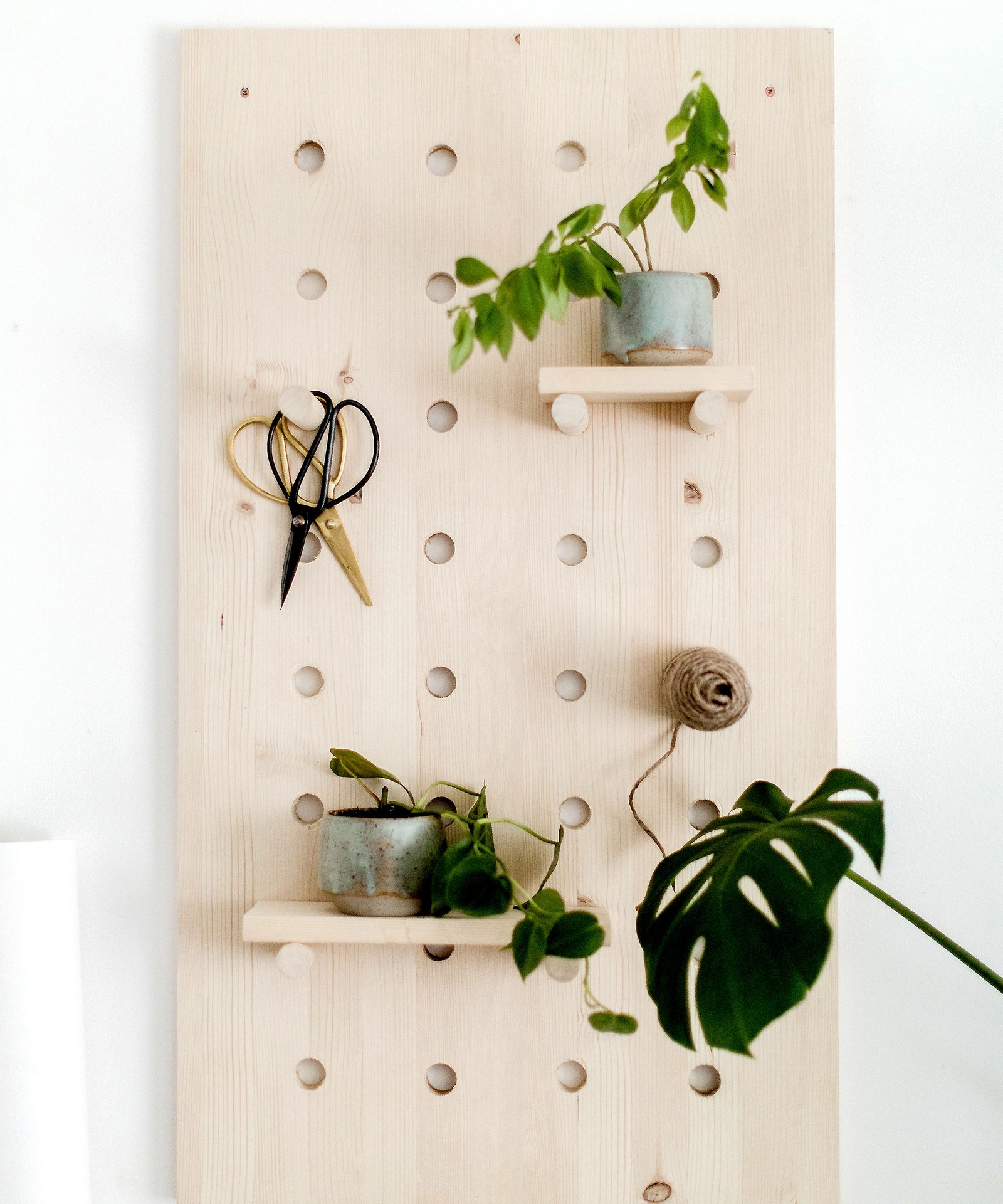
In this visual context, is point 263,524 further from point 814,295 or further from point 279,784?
point 814,295

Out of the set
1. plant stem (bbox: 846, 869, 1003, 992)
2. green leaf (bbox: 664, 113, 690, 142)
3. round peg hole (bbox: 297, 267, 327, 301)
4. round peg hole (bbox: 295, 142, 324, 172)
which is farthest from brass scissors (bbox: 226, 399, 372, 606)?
plant stem (bbox: 846, 869, 1003, 992)

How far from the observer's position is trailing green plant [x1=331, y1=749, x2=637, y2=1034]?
2.04ft

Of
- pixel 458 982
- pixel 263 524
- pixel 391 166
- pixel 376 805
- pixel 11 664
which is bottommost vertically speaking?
pixel 458 982

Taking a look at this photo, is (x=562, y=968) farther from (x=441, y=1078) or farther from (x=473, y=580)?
(x=473, y=580)

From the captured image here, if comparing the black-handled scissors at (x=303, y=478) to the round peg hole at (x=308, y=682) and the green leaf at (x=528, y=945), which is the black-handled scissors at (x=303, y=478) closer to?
the round peg hole at (x=308, y=682)

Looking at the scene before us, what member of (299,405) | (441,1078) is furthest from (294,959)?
(299,405)

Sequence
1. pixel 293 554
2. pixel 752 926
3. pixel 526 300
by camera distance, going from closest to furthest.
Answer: pixel 752 926, pixel 526 300, pixel 293 554

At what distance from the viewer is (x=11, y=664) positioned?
2.59ft

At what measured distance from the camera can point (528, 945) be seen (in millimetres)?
623

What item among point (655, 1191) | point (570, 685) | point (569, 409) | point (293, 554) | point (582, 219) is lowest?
point (655, 1191)

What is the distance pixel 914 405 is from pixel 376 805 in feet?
1.77

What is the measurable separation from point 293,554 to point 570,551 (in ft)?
0.71

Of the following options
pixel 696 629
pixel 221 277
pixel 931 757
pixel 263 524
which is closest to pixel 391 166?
pixel 221 277

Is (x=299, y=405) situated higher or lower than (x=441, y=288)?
lower
